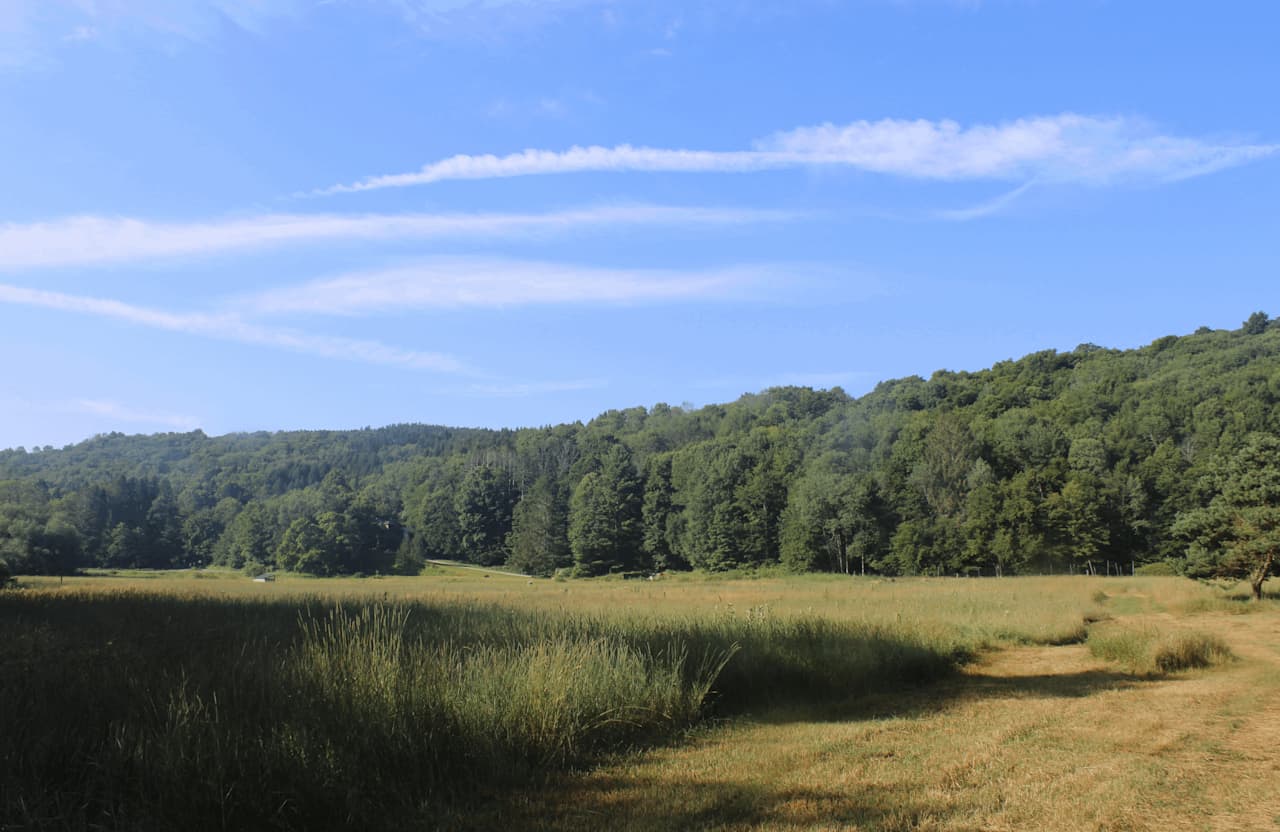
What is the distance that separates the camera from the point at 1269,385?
68.5 metres

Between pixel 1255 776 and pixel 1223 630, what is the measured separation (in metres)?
16.1

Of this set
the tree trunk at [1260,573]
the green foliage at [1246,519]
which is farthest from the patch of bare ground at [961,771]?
the tree trunk at [1260,573]

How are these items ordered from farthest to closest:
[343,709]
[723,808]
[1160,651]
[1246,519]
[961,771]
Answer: [1246,519] < [1160,651] < [343,709] < [961,771] < [723,808]

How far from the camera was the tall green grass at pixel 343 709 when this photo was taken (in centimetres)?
557

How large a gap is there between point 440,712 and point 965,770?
5013 millimetres

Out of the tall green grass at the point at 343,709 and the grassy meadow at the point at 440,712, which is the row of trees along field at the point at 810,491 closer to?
the grassy meadow at the point at 440,712

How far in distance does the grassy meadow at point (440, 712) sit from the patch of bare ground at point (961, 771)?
7 centimetres

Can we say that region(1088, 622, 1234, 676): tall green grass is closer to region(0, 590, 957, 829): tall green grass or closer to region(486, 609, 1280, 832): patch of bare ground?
region(486, 609, 1280, 832): patch of bare ground

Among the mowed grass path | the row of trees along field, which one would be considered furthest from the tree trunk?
the mowed grass path

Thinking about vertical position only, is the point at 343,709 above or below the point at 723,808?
above

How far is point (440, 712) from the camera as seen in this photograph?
781 cm

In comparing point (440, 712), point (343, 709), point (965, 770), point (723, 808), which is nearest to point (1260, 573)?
point (965, 770)

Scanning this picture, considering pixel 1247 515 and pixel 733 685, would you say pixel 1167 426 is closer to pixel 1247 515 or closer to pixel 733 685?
pixel 1247 515

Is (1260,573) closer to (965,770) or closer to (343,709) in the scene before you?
(965,770)
